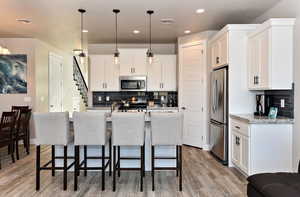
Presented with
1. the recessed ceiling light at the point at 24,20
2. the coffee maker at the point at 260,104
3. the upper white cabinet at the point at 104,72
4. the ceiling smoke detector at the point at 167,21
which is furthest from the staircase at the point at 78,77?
the coffee maker at the point at 260,104

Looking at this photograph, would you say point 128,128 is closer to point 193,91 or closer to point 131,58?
point 193,91

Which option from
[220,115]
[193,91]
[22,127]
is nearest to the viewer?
[220,115]

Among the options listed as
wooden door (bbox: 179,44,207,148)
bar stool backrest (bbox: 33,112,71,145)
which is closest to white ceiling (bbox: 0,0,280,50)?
wooden door (bbox: 179,44,207,148)

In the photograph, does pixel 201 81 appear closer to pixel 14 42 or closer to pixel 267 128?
pixel 267 128

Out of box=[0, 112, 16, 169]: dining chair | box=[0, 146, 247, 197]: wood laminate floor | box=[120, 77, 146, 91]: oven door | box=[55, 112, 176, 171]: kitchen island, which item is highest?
box=[120, 77, 146, 91]: oven door

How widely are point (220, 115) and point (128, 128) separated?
209 cm

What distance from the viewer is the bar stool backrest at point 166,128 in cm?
332

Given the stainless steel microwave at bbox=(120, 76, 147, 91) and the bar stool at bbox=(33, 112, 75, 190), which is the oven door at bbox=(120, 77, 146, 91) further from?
the bar stool at bbox=(33, 112, 75, 190)

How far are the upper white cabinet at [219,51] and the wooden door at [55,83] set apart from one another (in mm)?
4865

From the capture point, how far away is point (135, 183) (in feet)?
11.9

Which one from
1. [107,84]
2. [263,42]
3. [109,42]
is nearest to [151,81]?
[107,84]

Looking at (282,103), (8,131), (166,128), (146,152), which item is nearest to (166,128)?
(166,128)

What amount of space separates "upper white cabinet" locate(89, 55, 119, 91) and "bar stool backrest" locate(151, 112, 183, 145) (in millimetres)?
3542

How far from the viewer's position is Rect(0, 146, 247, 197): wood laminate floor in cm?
327
